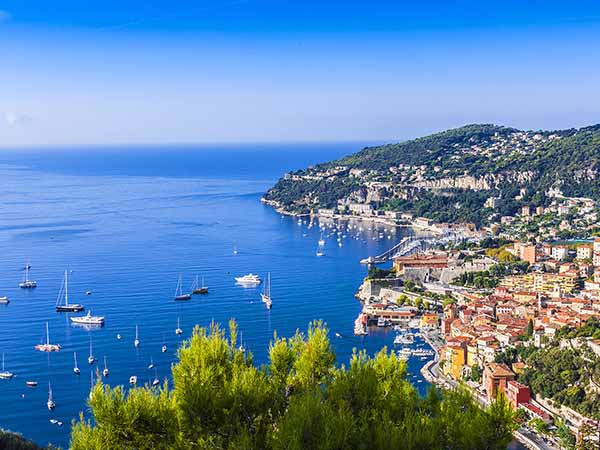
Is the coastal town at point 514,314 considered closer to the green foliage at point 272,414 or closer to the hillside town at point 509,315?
the hillside town at point 509,315

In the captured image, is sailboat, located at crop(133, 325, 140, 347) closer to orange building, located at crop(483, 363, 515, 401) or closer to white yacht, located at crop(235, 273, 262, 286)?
white yacht, located at crop(235, 273, 262, 286)

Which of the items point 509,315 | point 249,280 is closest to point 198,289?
point 249,280

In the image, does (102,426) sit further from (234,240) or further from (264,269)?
(234,240)

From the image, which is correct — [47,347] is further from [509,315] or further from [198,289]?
[509,315]

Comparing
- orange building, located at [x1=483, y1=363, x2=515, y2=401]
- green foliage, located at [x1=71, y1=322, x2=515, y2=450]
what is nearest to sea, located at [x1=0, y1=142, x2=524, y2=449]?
orange building, located at [x1=483, y1=363, x2=515, y2=401]

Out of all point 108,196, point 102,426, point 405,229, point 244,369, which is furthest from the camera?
point 108,196

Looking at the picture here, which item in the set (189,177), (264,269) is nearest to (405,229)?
(264,269)

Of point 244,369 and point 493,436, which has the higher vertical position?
point 244,369
